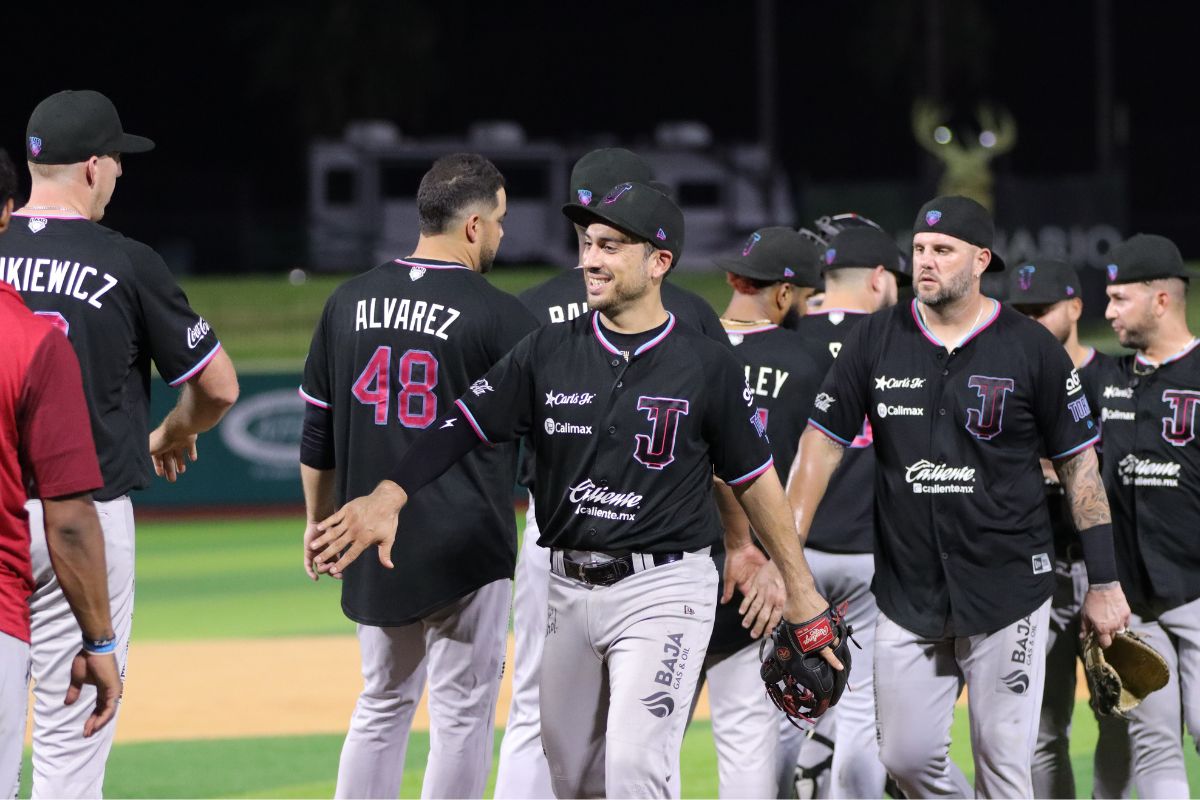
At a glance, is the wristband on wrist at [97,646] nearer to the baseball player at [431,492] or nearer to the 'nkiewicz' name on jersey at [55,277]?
the 'nkiewicz' name on jersey at [55,277]

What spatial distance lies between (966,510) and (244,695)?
17.3 feet

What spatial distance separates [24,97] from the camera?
45656 millimetres

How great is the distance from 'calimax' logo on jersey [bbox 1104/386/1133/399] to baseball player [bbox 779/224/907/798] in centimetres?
101

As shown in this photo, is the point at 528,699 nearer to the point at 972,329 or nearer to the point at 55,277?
the point at 972,329

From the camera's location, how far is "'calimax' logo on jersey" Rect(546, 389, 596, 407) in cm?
551

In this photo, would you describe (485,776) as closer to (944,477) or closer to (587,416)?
(587,416)

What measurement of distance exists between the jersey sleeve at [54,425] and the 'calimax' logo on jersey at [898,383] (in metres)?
3.14

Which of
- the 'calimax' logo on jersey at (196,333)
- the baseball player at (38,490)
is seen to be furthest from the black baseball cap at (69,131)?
the baseball player at (38,490)

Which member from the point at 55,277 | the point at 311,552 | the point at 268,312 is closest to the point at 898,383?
the point at 311,552

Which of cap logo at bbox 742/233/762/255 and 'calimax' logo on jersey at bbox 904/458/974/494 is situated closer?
'calimax' logo on jersey at bbox 904/458/974/494

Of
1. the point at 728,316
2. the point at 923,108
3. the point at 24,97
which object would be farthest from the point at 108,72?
the point at 728,316

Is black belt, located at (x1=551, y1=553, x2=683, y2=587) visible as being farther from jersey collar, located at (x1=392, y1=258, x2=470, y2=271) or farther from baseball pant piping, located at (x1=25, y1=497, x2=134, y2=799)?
baseball pant piping, located at (x1=25, y1=497, x2=134, y2=799)

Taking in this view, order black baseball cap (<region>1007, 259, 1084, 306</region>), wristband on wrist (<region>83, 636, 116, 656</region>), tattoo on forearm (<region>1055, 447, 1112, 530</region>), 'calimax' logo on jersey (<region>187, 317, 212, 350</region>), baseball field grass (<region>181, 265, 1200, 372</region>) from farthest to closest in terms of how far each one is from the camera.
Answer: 1. baseball field grass (<region>181, 265, 1200, 372</region>)
2. black baseball cap (<region>1007, 259, 1084, 306</region>)
3. tattoo on forearm (<region>1055, 447, 1112, 530</region>)
4. 'calimax' logo on jersey (<region>187, 317, 212, 350</region>)
5. wristband on wrist (<region>83, 636, 116, 656</region>)

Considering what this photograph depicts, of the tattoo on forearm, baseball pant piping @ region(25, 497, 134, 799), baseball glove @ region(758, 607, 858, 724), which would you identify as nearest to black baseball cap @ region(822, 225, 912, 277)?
the tattoo on forearm
